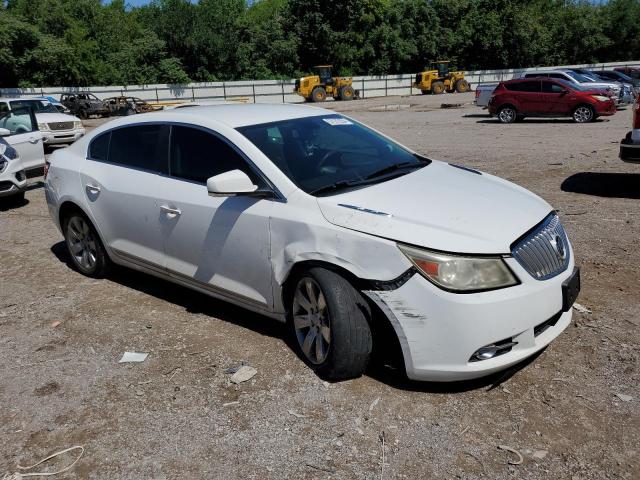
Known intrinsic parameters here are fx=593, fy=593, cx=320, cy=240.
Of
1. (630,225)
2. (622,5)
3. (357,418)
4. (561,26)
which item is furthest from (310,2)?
(357,418)

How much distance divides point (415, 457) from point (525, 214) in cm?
158

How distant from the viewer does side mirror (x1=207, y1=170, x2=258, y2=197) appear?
3.67 m

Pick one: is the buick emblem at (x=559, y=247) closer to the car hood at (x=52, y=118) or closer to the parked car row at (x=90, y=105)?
the car hood at (x=52, y=118)

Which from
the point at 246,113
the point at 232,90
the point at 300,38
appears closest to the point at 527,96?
the point at 246,113

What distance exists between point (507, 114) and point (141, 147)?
1781cm

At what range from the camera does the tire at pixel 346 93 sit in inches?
1668

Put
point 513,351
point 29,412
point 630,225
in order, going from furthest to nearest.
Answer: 1. point 630,225
2. point 29,412
3. point 513,351

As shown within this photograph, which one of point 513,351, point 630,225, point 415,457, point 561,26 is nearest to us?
point 415,457

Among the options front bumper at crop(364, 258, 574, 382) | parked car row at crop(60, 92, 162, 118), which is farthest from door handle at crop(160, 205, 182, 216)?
parked car row at crop(60, 92, 162, 118)

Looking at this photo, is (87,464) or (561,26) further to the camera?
(561,26)

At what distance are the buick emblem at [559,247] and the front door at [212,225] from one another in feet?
5.67

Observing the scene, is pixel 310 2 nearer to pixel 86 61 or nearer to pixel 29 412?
pixel 86 61

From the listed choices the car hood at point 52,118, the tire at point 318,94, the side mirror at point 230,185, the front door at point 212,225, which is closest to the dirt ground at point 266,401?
the front door at point 212,225

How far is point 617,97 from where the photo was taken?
22750 mm
